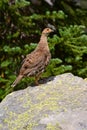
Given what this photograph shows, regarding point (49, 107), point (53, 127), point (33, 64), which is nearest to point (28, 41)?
point (33, 64)

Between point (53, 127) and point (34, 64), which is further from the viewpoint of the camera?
point (34, 64)

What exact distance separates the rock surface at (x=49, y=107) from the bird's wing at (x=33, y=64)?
368 mm

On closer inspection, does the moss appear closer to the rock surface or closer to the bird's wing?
the rock surface

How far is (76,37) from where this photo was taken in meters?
9.31

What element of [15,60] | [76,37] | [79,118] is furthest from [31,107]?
[76,37]

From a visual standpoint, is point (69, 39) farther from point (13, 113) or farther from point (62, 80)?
point (13, 113)

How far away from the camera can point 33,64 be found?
24.0 feet

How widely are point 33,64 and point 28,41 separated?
247 centimetres

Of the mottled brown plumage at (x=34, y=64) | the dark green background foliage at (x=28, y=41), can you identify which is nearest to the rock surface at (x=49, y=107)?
the mottled brown plumage at (x=34, y=64)

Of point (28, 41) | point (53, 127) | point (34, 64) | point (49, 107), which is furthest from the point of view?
point (28, 41)

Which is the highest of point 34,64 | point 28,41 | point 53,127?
point 53,127

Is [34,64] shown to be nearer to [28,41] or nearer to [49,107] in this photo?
[49,107]

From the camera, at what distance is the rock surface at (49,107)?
5.73 metres

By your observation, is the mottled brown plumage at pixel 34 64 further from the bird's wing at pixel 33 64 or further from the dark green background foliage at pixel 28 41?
the dark green background foliage at pixel 28 41
